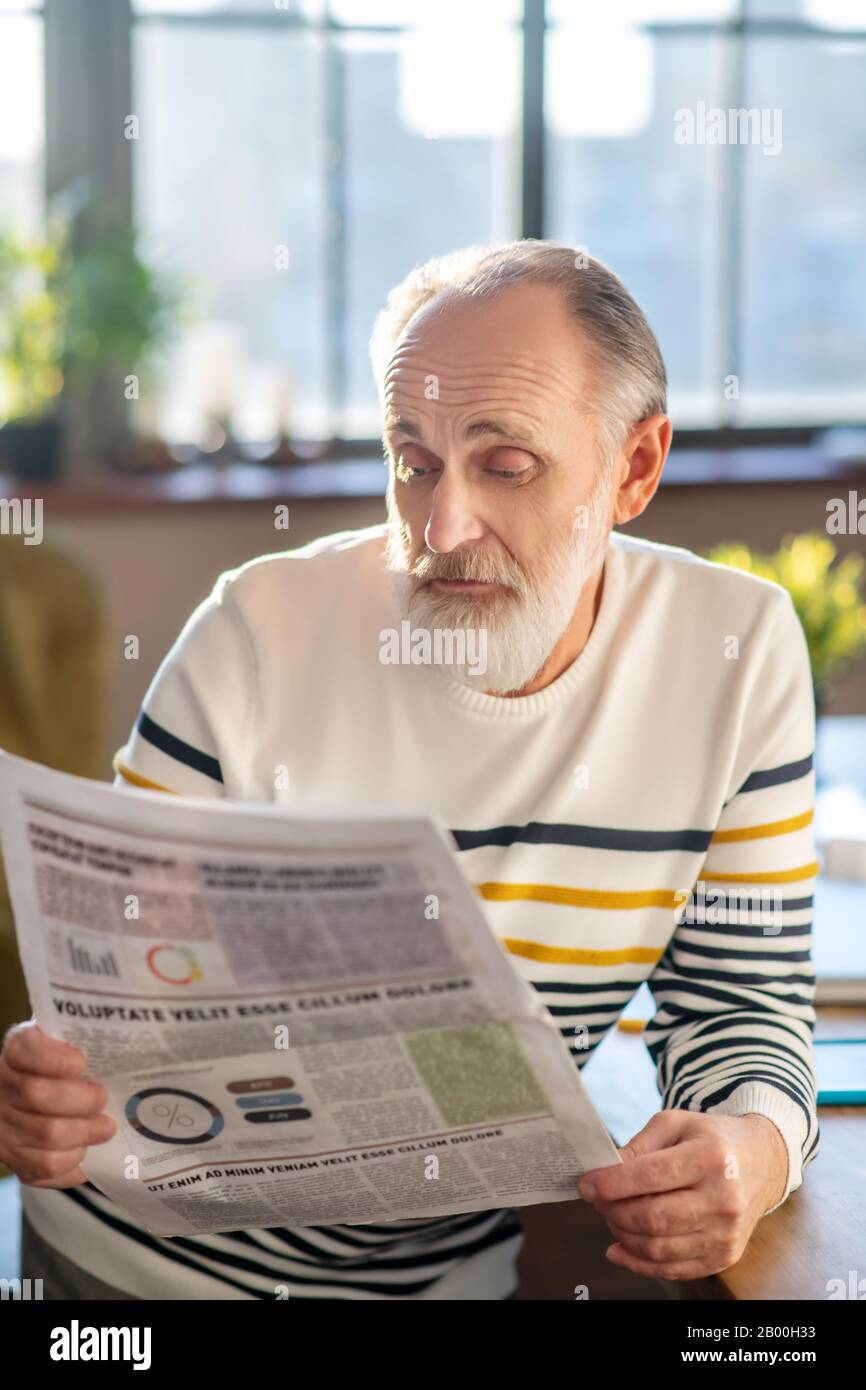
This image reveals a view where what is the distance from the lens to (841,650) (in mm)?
1723

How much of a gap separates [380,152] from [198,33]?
550mm

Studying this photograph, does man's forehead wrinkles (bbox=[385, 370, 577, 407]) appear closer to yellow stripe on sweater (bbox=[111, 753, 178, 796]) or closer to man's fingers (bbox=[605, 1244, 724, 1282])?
yellow stripe on sweater (bbox=[111, 753, 178, 796])

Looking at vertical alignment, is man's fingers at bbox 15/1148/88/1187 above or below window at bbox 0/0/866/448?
below

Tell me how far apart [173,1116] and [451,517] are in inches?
16.5

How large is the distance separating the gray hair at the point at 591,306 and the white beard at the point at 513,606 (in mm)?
51

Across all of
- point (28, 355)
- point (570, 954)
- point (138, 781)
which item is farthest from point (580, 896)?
point (28, 355)

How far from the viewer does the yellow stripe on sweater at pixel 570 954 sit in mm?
1086

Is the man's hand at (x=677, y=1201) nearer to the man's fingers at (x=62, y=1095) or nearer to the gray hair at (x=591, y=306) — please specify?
the man's fingers at (x=62, y=1095)

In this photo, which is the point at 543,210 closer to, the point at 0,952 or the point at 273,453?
the point at 273,453

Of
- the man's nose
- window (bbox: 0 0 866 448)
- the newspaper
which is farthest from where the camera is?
window (bbox: 0 0 866 448)

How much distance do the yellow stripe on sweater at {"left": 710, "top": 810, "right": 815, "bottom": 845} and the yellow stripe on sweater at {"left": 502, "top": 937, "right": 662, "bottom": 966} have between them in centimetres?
9

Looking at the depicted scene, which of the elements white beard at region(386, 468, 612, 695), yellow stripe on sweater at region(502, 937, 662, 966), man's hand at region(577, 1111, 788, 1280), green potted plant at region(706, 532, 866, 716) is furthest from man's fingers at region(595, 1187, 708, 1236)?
green potted plant at region(706, 532, 866, 716)

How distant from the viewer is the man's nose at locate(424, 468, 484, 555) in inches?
40.1

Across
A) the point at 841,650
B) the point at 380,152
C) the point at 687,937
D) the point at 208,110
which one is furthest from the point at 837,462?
the point at 687,937
